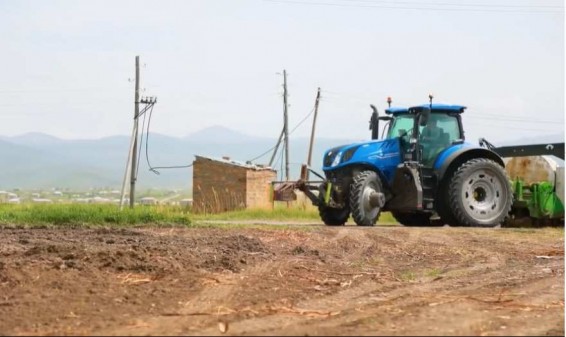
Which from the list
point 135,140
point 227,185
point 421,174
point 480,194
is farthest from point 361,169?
point 135,140

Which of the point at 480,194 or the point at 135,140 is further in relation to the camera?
the point at 135,140

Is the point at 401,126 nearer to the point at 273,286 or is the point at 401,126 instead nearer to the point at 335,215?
the point at 335,215

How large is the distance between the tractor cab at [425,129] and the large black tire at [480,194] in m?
0.71

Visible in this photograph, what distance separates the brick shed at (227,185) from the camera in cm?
3064

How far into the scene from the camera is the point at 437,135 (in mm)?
18500

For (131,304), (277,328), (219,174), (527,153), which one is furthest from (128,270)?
(219,174)

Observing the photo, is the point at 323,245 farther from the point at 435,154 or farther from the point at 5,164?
the point at 5,164

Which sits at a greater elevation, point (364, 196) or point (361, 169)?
point (361, 169)

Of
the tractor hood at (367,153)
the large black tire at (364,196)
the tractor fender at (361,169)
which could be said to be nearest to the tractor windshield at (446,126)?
the tractor hood at (367,153)

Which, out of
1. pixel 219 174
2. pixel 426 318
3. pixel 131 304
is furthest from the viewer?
pixel 219 174

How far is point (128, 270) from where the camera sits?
916 centimetres

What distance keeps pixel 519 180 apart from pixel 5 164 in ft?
432

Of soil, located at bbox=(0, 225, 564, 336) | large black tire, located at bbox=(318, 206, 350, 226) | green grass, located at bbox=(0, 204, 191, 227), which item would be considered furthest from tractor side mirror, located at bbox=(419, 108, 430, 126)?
green grass, located at bbox=(0, 204, 191, 227)

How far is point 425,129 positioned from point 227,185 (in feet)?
45.4
